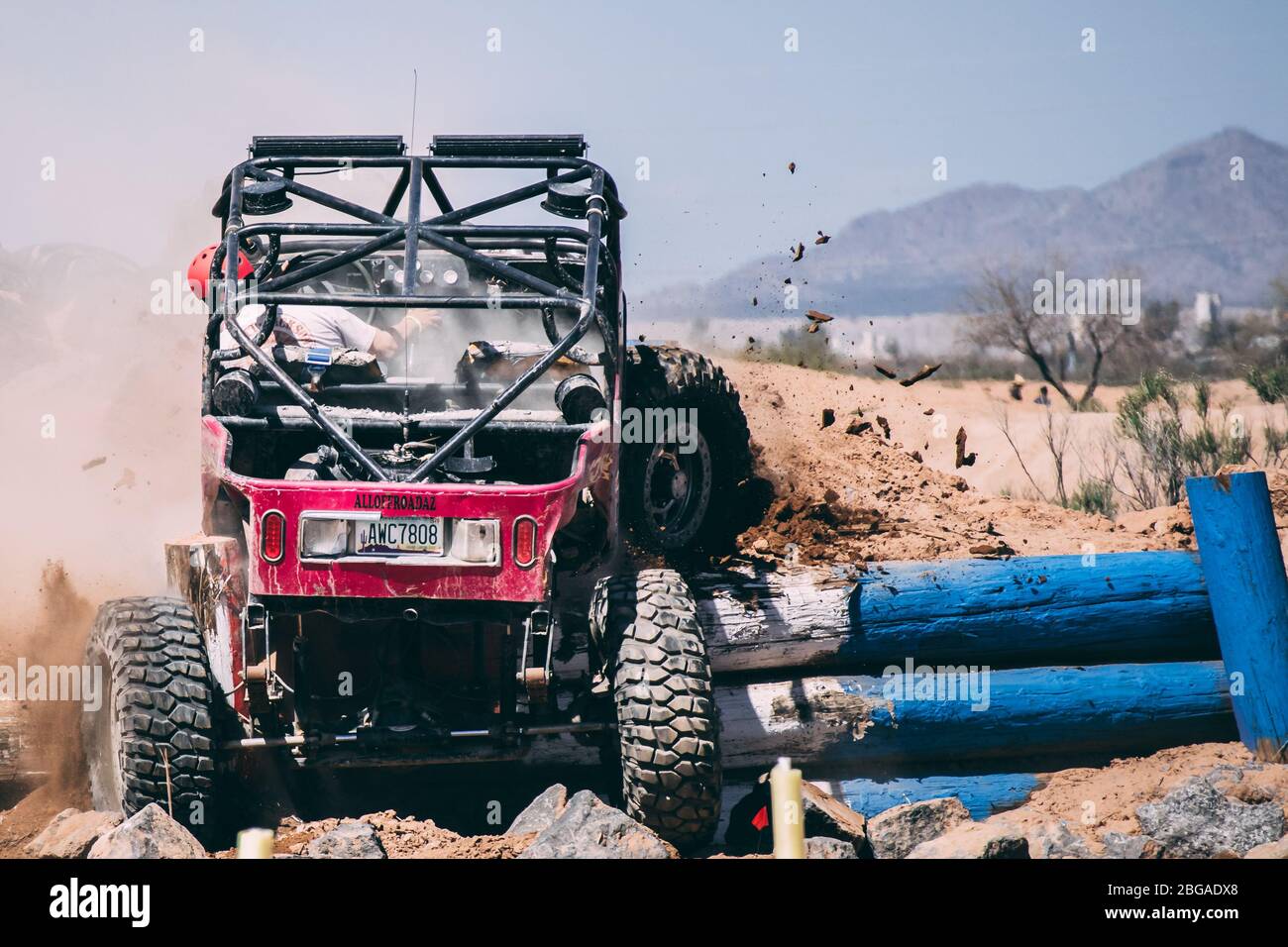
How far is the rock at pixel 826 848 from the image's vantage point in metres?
5.69

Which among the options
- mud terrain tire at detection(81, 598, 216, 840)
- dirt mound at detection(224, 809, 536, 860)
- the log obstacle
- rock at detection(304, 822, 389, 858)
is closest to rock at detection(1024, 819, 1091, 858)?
the log obstacle

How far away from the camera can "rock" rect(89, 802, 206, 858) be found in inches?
198

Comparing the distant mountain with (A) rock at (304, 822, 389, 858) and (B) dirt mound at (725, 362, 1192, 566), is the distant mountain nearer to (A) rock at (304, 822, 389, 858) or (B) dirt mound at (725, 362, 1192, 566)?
(B) dirt mound at (725, 362, 1192, 566)

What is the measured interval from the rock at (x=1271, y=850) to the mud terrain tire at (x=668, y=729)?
1950 millimetres

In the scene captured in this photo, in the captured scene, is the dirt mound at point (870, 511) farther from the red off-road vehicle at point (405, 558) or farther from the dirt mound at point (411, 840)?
the dirt mound at point (411, 840)

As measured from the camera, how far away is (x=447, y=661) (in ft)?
19.9

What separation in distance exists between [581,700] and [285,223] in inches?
104

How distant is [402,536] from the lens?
554 cm

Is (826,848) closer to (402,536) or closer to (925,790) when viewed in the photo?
(925,790)

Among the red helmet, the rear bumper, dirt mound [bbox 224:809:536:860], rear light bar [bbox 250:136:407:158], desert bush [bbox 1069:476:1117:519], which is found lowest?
dirt mound [bbox 224:809:536:860]

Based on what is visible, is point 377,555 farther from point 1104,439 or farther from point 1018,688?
point 1104,439

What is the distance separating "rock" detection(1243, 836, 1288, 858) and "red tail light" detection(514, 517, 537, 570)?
2824 millimetres
